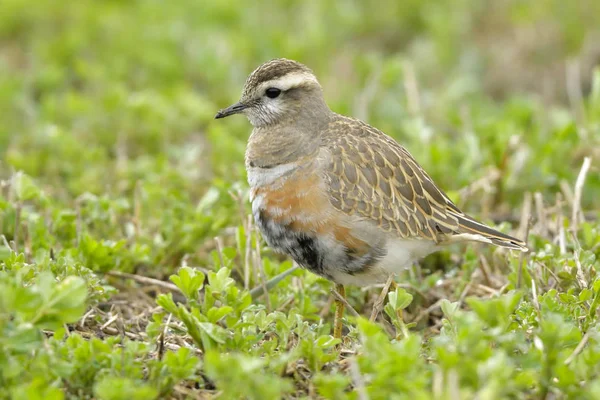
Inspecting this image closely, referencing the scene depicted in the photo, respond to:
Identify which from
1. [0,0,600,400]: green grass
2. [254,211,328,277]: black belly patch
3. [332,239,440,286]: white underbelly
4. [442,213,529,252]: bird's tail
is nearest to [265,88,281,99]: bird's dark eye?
[0,0,600,400]: green grass

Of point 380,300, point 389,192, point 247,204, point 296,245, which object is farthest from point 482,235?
point 247,204

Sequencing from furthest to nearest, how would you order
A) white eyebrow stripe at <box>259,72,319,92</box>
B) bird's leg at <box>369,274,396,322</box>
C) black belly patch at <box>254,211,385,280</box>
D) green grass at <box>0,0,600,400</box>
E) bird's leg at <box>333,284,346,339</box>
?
white eyebrow stripe at <box>259,72,319,92</box>
bird's leg at <box>333,284,346,339</box>
black belly patch at <box>254,211,385,280</box>
bird's leg at <box>369,274,396,322</box>
green grass at <box>0,0,600,400</box>

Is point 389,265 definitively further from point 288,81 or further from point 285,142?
point 288,81

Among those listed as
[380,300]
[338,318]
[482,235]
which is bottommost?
[338,318]

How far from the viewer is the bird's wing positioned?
5660mm

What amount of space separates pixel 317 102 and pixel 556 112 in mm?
3274

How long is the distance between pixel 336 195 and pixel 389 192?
391 millimetres

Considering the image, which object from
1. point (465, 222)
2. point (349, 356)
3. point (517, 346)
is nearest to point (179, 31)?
point (465, 222)

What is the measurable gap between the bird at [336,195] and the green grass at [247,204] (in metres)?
0.34

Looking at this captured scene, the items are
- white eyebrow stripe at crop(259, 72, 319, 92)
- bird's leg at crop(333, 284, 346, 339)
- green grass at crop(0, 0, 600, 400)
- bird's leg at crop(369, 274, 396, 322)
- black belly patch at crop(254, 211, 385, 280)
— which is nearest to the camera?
green grass at crop(0, 0, 600, 400)

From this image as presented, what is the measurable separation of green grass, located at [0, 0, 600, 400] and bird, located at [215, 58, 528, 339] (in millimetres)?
337

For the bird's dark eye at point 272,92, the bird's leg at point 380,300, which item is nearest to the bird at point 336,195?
the bird's dark eye at point 272,92

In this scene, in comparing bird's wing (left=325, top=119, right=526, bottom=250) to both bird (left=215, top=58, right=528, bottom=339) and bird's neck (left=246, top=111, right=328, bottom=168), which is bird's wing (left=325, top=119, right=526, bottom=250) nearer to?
bird (left=215, top=58, right=528, bottom=339)

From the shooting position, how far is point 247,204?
6723 mm
